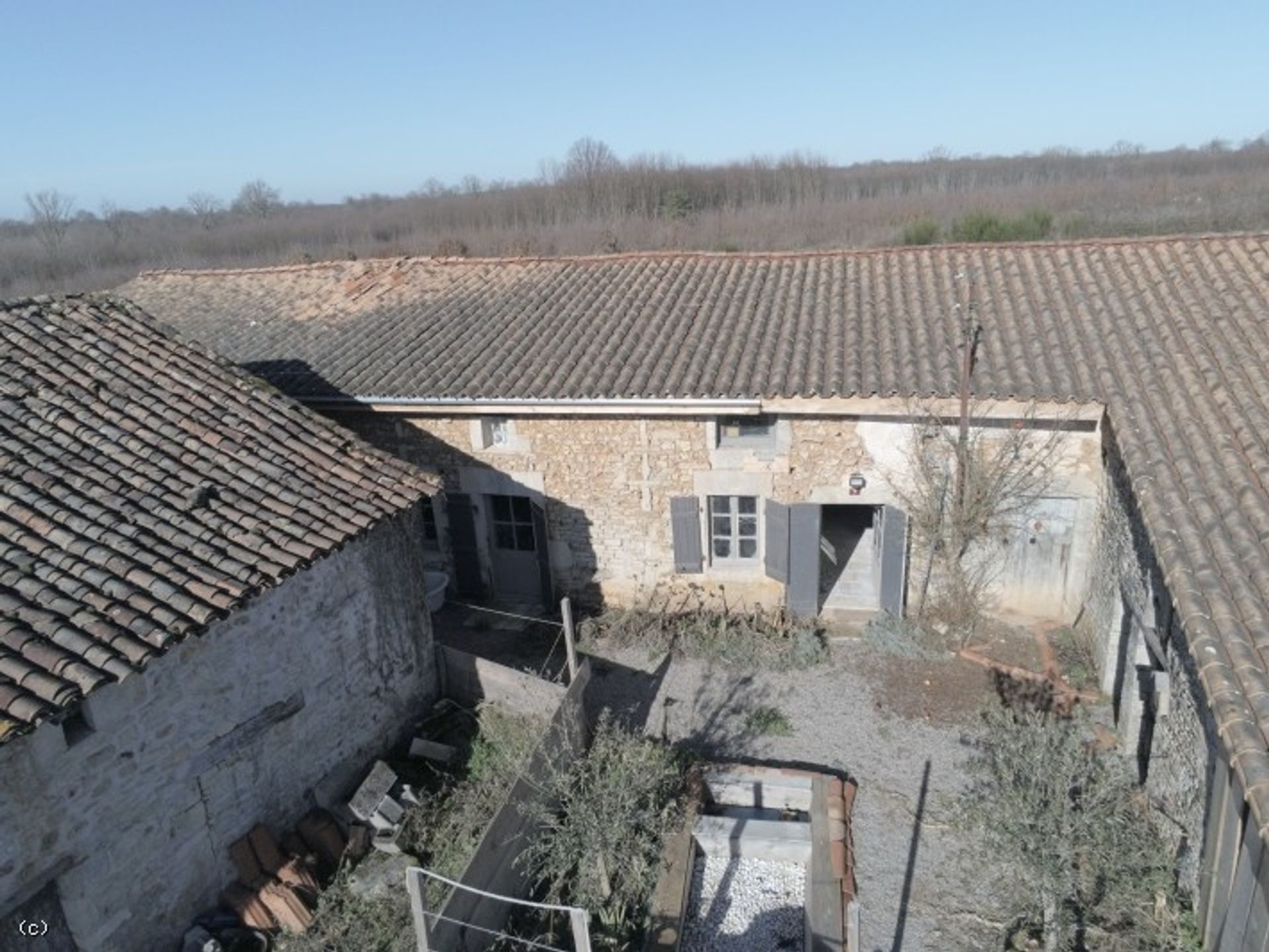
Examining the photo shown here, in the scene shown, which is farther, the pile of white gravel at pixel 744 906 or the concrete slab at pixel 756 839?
the concrete slab at pixel 756 839

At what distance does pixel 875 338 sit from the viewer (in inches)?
440

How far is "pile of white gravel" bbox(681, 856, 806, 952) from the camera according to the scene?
673 centimetres

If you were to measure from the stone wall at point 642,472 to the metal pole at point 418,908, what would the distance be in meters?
6.32

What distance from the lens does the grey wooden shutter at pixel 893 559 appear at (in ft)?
35.2

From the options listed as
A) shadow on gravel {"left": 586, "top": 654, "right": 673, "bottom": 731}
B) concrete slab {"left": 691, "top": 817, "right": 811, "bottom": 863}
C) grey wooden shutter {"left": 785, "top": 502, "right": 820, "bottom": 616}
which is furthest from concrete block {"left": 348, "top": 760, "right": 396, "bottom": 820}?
grey wooden shutter {"left": 785, "top": 502, "right": 820, "bottom": 616}

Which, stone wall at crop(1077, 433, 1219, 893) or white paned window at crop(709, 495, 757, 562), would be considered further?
white paned window at crop(709, 495, 757, 562)

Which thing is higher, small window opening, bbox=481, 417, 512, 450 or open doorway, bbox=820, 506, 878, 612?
small window opening, bbox=481, 417, 512, 450

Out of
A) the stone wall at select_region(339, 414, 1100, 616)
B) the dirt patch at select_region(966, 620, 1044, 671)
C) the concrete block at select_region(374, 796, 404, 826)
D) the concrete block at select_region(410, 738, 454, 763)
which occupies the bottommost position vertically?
the dirt patch at select_region(966, 620, 1044, 671)

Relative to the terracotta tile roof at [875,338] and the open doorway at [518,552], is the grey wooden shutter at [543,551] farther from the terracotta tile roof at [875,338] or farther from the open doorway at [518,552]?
the terracotta tile roof at [875,338]

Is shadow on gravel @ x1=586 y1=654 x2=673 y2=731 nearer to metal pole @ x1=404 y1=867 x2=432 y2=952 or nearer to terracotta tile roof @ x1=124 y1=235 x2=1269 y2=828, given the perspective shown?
terracotta tile roof @ x1=124 y1=235 x2=1269 y2=828

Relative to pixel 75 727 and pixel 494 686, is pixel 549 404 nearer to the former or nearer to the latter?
pixel 494 686

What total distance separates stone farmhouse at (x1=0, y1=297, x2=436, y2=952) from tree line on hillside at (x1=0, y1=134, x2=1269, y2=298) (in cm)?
2728

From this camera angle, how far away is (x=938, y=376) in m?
10.1

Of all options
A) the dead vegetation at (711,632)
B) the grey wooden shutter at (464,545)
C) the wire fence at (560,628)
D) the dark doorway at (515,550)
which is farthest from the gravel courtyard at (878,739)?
the grey wooden shutter at (464,545)
